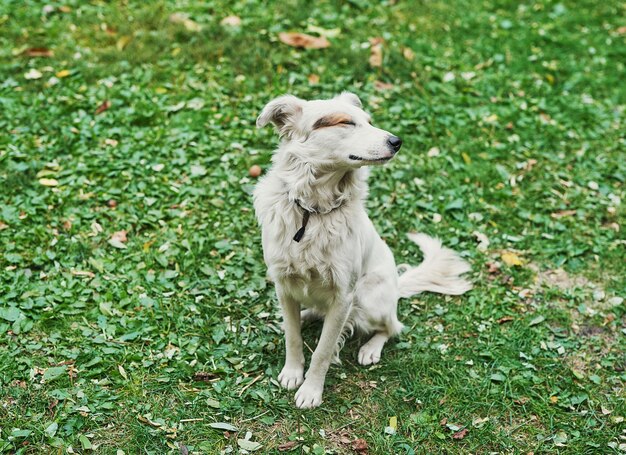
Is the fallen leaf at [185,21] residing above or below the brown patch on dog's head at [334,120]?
below

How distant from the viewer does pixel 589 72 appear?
7.70 meters

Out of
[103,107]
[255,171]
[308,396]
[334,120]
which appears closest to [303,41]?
[255,171]

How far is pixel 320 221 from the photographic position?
12.7 ft

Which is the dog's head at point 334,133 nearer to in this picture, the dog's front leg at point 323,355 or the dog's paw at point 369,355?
the dog's front leg at point 323,355

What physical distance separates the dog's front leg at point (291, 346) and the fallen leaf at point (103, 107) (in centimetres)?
317

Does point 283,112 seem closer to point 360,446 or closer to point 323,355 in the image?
point 323,355

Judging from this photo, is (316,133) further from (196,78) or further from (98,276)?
(196,78)

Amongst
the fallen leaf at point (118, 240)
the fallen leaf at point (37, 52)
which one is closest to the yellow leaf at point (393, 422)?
the fallen leaf at point (118, 240)

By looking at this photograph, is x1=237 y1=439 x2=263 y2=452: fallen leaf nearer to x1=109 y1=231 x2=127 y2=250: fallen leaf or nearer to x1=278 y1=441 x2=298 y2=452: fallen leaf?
x1=278 y1=441 x2=298 y2=452: fallen leaf

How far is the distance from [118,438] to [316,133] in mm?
2013

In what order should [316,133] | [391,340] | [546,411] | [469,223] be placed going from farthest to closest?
[469,223] < [391,340] < [546,411] < [316,133]

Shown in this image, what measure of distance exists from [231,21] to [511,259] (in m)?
4.05

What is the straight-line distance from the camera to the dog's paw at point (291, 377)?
167 inches

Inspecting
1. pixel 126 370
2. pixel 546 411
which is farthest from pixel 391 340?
pixel 126 370
